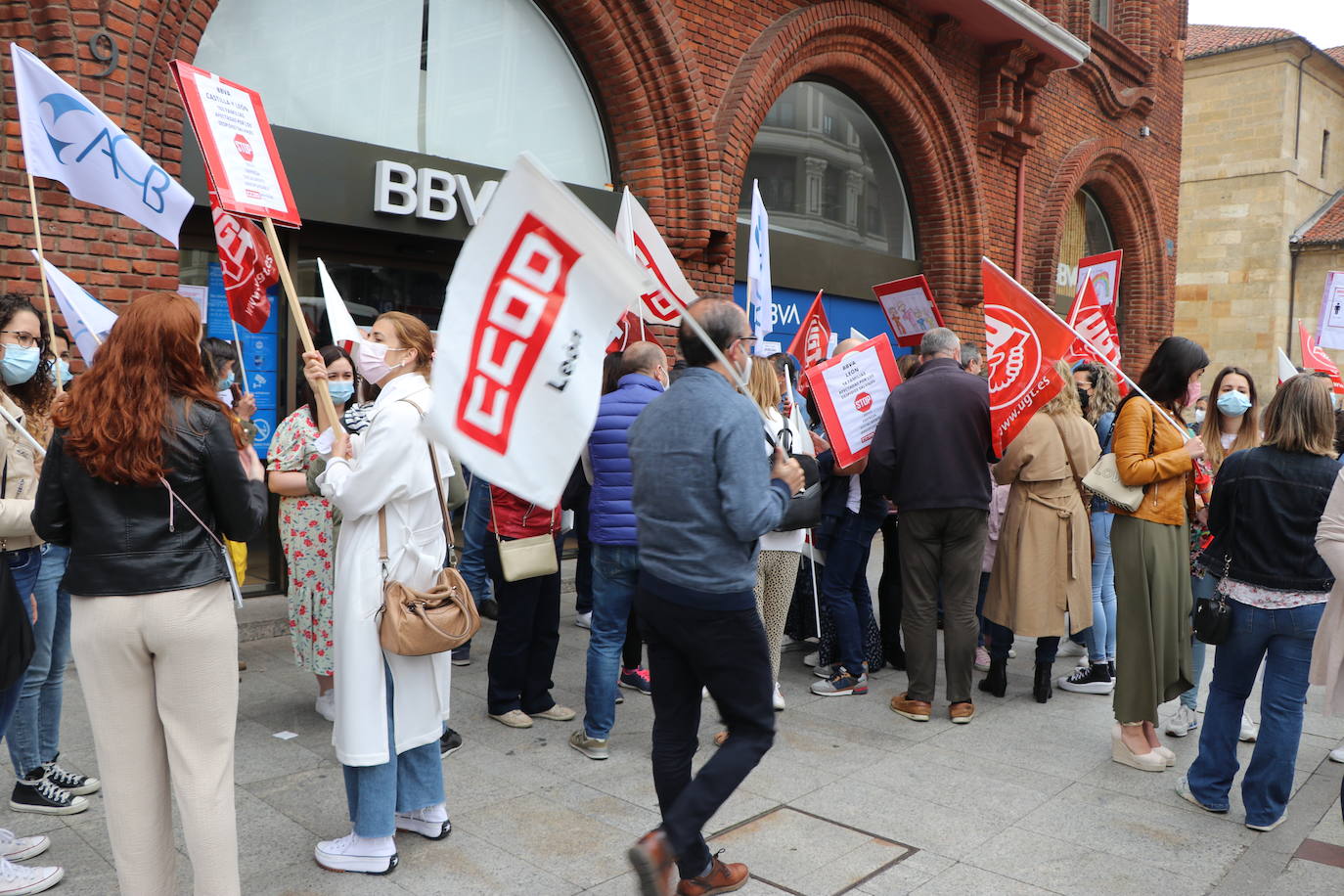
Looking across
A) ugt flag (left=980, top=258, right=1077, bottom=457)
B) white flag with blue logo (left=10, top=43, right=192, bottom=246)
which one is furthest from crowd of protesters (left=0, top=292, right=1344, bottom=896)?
white flag with blue logo (left=10, top=43, right=192, bottom=246)

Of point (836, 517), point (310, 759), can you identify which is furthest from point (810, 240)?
point (310, 759)

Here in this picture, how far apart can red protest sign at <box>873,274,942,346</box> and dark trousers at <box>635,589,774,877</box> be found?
6.55 meters

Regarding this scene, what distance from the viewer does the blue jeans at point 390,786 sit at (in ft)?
11.5

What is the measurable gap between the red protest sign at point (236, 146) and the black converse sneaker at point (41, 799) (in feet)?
7.54

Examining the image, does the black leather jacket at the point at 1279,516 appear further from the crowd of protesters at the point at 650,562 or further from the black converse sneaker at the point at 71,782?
the black converse sneaker at the point at 71,782

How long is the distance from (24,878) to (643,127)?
24.3 ft

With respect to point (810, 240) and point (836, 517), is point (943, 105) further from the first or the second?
point (836, 517)

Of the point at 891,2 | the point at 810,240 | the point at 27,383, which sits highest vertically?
the point at 891,2

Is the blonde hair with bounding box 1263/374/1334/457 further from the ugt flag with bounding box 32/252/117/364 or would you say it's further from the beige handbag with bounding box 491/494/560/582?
the ugt flag with bounding box 32/252/117/364

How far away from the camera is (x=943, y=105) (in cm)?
1214

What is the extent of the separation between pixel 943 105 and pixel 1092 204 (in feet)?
18.6

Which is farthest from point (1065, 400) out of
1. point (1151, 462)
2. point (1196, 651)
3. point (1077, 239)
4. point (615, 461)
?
point (1077, 239)

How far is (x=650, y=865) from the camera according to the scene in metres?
2.96

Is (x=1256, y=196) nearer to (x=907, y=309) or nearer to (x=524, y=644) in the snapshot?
(x=907, y=309)
